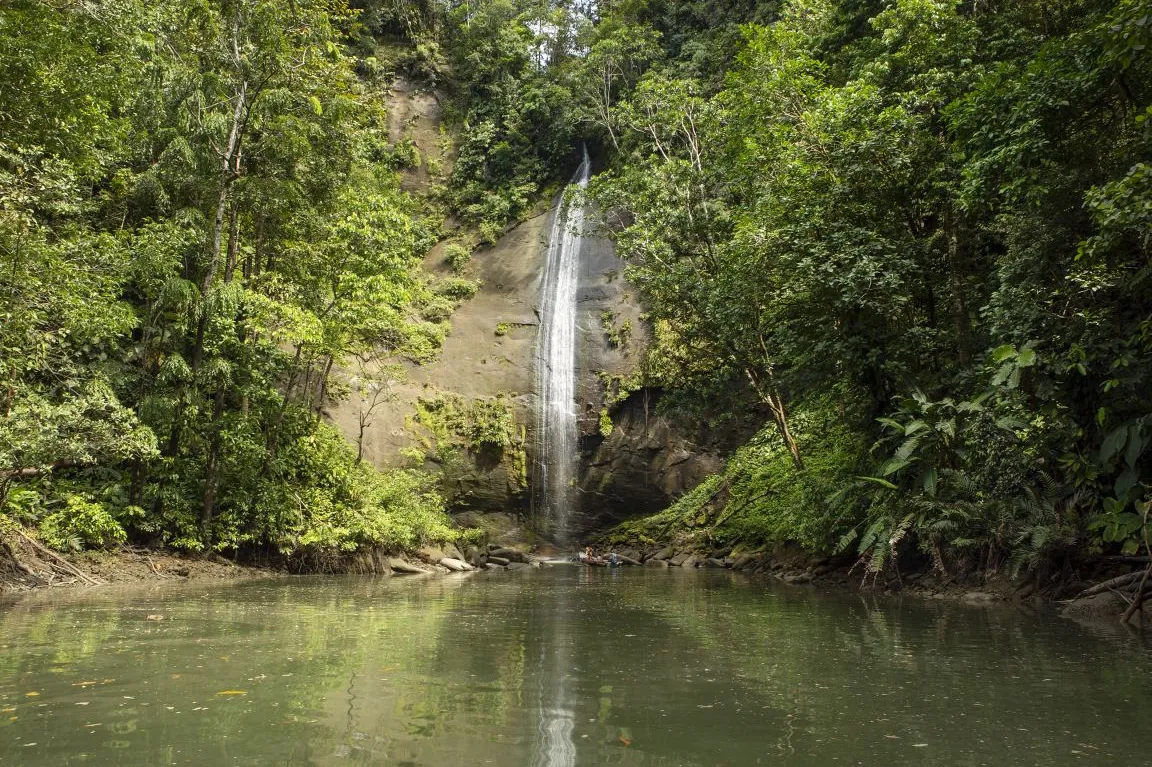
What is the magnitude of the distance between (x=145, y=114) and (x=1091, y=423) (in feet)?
59.1

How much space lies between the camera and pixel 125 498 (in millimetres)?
15484

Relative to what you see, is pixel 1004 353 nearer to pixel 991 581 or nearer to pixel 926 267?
pixel 991 581

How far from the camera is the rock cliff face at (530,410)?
2591cm

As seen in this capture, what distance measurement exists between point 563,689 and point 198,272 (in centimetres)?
1639

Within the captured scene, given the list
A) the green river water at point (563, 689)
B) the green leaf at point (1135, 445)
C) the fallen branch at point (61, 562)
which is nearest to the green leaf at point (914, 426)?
the green river water at point (563, 689)

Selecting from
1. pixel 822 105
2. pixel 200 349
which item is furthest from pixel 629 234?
pixel 200 349

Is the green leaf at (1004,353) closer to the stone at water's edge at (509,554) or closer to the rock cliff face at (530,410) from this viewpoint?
the stone at water's edge at (509,554)

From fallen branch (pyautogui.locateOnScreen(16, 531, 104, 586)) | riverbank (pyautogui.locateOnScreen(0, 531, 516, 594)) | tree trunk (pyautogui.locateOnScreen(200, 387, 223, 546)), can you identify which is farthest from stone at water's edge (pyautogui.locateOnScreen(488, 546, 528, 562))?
fallen branch (pyautogui.locateOnScreen(16, 531, 104, 586))

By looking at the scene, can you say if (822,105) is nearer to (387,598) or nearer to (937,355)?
(937,355)

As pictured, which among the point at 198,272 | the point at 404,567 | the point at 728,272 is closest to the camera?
the point at 728,272

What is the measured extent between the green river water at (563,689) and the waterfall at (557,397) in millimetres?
16906

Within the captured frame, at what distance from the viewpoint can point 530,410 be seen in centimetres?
2748

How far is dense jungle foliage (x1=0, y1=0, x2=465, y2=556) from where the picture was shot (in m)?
13.5

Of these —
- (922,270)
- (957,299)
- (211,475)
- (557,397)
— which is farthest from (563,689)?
(557,397)
